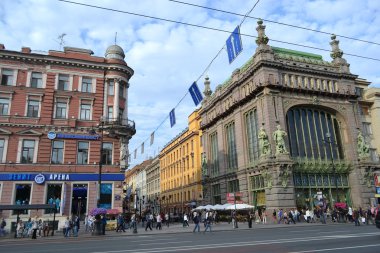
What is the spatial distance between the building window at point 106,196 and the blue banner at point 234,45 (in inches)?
919

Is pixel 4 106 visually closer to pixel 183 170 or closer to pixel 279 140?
pixel 279 140

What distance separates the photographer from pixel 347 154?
44.8m

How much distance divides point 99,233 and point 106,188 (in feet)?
26.6

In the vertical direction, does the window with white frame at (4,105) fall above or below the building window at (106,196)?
above

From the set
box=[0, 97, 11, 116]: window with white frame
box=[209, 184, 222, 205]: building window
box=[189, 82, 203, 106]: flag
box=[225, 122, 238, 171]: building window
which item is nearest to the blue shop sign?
box=[0, 97, 11, 116]: window with white frame

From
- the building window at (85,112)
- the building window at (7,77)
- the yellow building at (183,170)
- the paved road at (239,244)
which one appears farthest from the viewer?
the yellow building at (183,170)

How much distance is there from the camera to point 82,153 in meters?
34.8

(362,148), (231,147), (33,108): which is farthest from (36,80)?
(362,148)

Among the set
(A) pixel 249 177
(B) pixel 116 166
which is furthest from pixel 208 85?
(B) pixel 116 166

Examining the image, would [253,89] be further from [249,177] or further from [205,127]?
[205,127]

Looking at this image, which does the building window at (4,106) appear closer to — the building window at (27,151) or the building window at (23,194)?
the building window at (27,151)

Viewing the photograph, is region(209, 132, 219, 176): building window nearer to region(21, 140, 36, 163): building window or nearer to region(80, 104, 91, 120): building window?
region(80, 104, 91, 120): building window

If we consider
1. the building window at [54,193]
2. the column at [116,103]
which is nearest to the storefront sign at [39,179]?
the building window at [54,193]

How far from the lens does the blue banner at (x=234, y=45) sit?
1605 centimetres
